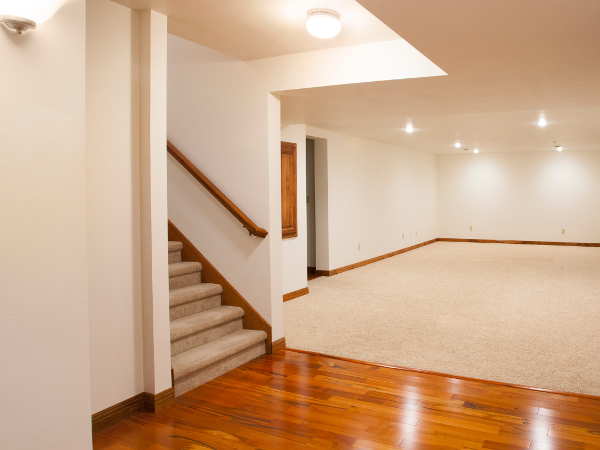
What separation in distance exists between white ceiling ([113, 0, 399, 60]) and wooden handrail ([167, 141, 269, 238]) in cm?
96

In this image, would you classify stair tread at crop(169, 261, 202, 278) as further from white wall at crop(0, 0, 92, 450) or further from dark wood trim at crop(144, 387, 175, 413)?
white wall at crop(0, 0, 92, 450)

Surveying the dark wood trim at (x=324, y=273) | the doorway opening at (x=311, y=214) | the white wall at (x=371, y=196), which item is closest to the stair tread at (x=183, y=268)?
the white wall at (x=371, y=196)

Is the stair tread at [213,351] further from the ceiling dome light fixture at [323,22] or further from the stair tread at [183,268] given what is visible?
the ceiling dome light fixture at [323,22]

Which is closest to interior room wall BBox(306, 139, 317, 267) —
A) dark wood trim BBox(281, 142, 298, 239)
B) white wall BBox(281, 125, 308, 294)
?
white wall BBox(281, 125, 308, 294)

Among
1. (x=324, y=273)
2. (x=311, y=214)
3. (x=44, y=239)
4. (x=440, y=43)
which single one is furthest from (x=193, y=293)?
(x=311, y=214)

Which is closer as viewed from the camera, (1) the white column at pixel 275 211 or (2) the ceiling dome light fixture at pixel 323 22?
(2) the ceiling dome light fixture at pixel 323 22

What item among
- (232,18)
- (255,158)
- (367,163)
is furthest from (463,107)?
(367,163)

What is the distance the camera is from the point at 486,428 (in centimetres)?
263

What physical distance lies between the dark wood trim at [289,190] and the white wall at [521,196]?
7489 millimetres

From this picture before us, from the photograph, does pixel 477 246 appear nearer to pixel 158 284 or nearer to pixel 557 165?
pixel 557 165

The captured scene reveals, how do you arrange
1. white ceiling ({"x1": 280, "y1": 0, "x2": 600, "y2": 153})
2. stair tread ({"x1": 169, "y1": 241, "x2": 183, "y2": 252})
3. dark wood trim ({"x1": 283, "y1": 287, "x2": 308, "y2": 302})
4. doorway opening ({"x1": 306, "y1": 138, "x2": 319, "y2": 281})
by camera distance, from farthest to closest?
1. doorway opening ({"x1": 306, "y1": 138, "x2": 319, "y2": 281})
2. dark wood trim ({"x1": 283, "y1": 287, "x2": 308, "y2": 302})
3. stair tread ({"x1": 169, "y1": 241, "x2": 183, "y2": 252})
4. white ceiling ({"x1": 280, "y1": 0, "x2": 600, "y2": 153})

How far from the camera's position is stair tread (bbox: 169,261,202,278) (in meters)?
3.84

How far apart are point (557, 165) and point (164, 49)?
10759 millimetres

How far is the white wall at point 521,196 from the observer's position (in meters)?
11.2
